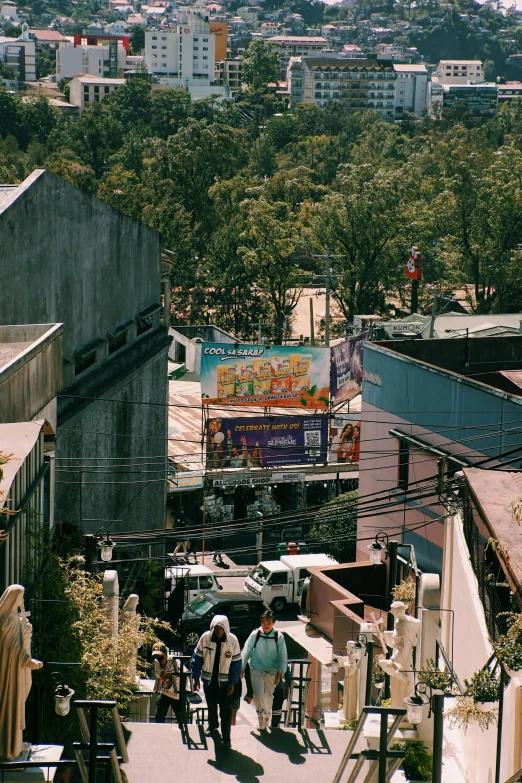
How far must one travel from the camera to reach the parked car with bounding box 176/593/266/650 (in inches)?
985

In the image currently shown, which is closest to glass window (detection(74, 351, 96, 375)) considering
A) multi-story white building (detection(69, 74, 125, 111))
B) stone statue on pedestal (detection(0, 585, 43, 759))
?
stone statue on pedestal (detection(0, 585, 43, 759))

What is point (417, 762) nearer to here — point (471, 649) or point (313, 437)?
point (471, 649)

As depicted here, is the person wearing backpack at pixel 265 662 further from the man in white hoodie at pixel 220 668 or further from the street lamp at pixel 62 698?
the street lamp at pixel 62 698

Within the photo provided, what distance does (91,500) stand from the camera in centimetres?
2220

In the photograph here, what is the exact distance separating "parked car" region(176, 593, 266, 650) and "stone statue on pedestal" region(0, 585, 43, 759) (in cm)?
1561

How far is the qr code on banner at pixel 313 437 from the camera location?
35.4 m

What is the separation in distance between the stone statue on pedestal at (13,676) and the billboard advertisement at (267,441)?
2485cm

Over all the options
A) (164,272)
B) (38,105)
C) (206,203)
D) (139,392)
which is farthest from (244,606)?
(38,105)

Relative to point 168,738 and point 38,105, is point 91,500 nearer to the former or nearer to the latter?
point 168,738

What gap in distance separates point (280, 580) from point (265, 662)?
54.0 ft

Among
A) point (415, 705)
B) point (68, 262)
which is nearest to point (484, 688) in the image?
point (415, 705)

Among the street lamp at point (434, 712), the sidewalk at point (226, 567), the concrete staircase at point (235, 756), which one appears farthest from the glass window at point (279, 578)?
the street lamp at point (434, 712)

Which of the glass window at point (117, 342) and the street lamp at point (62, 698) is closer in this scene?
the street lamp at point (62, 698)

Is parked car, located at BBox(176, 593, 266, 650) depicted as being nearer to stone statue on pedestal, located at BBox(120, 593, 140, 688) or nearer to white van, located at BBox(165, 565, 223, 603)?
white van, located at BBox(165, 565, 223, 603)
